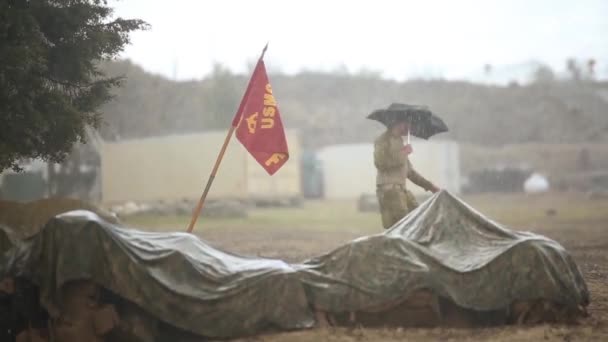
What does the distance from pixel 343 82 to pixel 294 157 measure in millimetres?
27973

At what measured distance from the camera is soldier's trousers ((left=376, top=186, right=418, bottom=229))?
709 cm

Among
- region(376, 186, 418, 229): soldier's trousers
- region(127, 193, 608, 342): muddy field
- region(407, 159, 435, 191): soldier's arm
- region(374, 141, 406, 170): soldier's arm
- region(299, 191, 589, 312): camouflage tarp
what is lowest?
region(127, 193, 608, 342): muddy field

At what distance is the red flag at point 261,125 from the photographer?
7332mm

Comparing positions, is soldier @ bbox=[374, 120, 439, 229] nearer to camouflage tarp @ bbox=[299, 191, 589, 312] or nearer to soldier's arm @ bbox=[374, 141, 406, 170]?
soldier's arm @ bbox=[374, 141, 406, 170]

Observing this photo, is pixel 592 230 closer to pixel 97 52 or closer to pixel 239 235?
pixel 239 235

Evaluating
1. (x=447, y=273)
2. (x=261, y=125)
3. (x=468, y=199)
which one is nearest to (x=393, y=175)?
(x=261, y=125)

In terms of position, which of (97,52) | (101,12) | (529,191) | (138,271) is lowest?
(529,191)

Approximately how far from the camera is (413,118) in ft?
23.8

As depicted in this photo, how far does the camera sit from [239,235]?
1451 cm

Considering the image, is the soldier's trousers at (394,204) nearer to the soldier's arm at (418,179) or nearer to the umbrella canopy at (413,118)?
the soldier's arm at (418,179)

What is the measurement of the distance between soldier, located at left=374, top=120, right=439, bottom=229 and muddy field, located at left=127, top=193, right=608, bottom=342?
2063 millimetres

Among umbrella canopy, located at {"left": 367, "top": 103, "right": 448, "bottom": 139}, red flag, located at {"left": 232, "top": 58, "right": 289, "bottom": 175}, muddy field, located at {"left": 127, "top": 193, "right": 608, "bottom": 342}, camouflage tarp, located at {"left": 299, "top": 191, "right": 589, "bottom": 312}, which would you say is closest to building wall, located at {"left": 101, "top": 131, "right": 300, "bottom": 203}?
muddy field, located at {"left": 127, "top": 193, "right": 608, "bottom": 342}

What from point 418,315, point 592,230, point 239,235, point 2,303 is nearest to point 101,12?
point 2,303

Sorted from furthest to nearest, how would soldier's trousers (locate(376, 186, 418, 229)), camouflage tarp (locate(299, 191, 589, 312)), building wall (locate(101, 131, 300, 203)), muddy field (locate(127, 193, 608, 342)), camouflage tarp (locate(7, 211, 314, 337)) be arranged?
building wall (locate(101, 131, 300, 203)) → soldier's trousers (locate(376, 186, 418, 229)) → camouflage tarp (locate(299, 191, 589, 312)) → muddy field (locate(127, 193, 608, 342)) → camouflage tarp (locate(7, 211, 314, 337))
